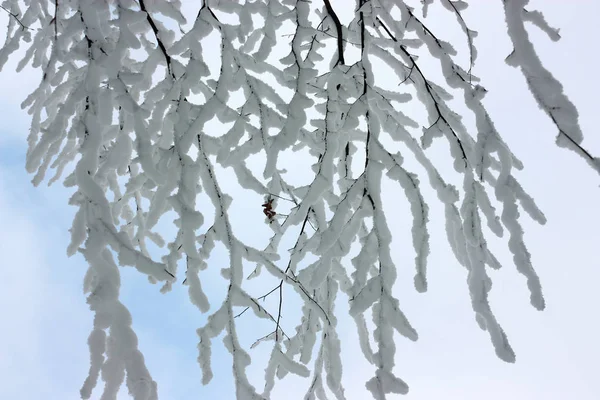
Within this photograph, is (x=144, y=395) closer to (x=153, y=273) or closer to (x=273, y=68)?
(x=153, y=273)

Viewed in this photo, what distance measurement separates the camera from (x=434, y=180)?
1545 mm

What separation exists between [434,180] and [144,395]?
Answer: 1.11 metres

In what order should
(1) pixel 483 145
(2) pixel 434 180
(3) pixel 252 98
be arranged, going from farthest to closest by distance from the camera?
(3) pixel 252 98
(2) pixel 434 180
(1) pixel 483 145

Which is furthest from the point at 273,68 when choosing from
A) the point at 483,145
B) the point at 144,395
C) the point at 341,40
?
the point at 144,395

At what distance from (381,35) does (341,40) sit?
191 millimetres

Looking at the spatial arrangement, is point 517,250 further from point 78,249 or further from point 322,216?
point 78,249

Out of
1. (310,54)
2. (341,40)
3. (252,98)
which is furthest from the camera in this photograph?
(310,54)

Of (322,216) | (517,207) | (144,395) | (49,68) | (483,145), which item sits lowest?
(144,395)

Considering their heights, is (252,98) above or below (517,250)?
above

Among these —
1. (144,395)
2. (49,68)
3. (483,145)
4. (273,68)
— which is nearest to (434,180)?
(483,145)

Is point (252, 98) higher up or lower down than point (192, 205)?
higher up

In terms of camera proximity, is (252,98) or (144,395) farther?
(252,98)

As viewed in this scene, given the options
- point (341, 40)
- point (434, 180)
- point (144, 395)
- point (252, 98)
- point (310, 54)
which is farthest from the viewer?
point (310, 54)

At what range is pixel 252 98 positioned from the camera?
1771 mm
